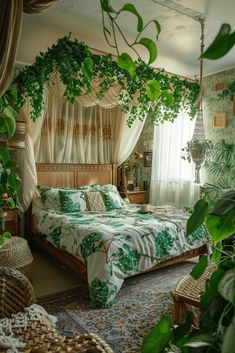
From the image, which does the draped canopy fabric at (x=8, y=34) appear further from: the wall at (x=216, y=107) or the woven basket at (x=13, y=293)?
the wall at (x=216, y=107)

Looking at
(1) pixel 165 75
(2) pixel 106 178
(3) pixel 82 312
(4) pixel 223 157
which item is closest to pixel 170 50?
(1) pixel 165 75

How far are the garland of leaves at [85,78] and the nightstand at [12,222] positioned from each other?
1346 mm

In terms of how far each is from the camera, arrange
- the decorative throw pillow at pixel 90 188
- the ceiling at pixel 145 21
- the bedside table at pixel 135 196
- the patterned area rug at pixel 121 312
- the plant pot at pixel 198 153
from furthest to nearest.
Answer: the bedside table at pixel 135 196, the decorative throw pillow at pixel 90 188, the plant pot at pixel 198 153, the ceiling at pixel 145 21, the patterned area rug at pixel 121 312

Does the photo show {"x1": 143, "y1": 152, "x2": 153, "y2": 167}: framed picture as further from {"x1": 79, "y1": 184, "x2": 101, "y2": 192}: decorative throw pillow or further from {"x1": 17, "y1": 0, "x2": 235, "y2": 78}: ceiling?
{"x1": 17, "y1": 0, "x2": 235, "y2": 78}: ceiling

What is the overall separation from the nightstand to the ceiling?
2.11m

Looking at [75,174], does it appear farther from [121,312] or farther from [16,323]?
[16,323]

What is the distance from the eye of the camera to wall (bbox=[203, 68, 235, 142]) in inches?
163

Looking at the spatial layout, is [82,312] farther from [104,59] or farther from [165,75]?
[165,75]

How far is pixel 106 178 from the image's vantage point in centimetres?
507

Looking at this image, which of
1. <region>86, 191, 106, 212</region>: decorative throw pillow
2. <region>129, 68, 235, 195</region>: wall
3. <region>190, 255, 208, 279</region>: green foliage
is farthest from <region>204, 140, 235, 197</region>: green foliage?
<region>190, 255, 208, 279</region>: green foliage

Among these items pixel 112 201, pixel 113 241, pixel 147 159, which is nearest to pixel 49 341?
pixel 113 241

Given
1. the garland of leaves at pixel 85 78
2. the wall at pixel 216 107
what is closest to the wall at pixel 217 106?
the wall at pixel 216 107

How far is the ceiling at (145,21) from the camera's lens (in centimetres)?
246

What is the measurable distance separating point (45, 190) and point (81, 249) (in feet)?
5.20
